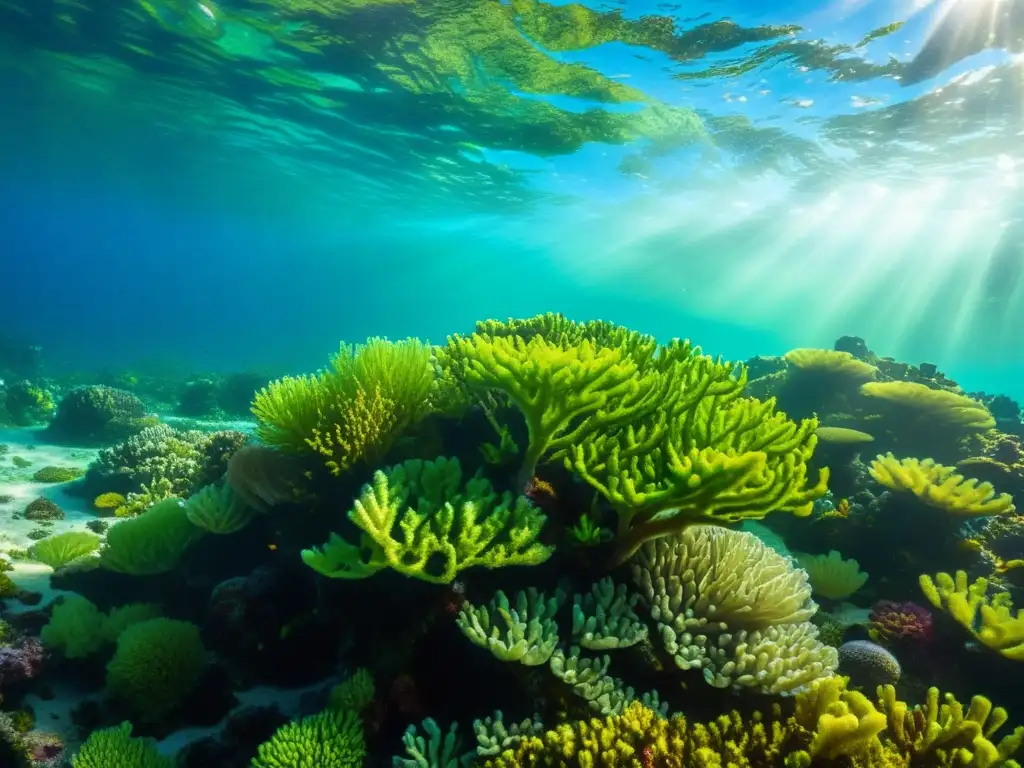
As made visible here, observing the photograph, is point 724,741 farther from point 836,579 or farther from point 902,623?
point 836,579

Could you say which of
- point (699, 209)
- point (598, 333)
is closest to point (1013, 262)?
point (699, 209)

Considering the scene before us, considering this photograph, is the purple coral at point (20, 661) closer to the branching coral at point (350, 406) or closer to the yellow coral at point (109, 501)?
the branching coral at point (350, 406)

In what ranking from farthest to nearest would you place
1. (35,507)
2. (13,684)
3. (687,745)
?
(35,507)
(13,684)
(687,745)

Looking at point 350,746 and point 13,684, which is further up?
point 350,746

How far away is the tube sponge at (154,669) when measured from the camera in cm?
460

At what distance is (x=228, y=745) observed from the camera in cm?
421

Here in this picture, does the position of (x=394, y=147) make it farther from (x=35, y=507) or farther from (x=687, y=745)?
(x=687, y=745)

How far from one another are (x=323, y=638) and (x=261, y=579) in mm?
822

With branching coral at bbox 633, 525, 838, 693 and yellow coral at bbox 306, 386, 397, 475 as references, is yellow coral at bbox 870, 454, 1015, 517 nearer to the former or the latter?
branching coral at bbox 633, 525, 838, 693

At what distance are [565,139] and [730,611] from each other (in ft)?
81.0

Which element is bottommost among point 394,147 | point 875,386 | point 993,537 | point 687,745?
point 687,745

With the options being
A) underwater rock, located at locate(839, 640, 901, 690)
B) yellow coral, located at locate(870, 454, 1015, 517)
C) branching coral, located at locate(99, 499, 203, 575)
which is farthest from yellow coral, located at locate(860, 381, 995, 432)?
branching coral, located at locate(99, 499, 203, 575)

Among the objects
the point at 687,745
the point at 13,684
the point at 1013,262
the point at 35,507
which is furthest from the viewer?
the point at 1013,262

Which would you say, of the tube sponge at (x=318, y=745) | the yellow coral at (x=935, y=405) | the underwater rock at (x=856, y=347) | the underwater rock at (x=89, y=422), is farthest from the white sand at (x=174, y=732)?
the underwater rock at (x=856, y=347)
